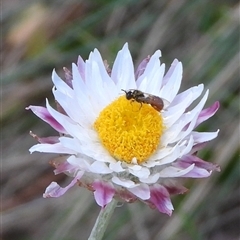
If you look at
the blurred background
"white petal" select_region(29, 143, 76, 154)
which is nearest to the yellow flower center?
"white petal" select_region(29, 143, 76, 154)

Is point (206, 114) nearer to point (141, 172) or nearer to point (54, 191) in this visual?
point (141, 172)

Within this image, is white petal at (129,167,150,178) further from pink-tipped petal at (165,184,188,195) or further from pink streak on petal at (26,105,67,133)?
pink streak on petal at (26,105,67,133)

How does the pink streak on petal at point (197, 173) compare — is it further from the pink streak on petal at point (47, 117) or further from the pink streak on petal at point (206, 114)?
the pink streak on petal at point (47, 117)

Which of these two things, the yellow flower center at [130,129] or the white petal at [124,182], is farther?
the yellow flower center at [130,129]

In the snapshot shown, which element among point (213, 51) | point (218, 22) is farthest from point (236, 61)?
point (218, 22)

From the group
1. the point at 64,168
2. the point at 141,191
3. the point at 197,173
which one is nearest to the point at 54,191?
the point at 64,168

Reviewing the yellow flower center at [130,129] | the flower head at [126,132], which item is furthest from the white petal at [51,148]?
the yellow flower center at [130,129]

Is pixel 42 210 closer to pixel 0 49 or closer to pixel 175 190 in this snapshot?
pixel 0 49

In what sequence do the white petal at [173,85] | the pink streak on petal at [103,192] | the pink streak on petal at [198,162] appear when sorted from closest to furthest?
the pink streak on petal at [103,192], the pink streak on petal at [198,162], the white petal at [173,85]
